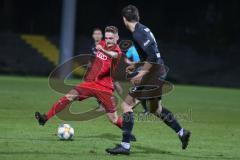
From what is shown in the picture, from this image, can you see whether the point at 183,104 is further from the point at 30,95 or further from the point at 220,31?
the point at 220,31

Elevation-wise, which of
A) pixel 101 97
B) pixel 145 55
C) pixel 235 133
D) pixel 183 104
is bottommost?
pixel 183 104

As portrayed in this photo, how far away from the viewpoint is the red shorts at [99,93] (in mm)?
10938

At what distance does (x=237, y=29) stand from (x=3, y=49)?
1414 cm

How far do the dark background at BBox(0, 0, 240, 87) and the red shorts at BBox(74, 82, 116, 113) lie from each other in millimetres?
27155

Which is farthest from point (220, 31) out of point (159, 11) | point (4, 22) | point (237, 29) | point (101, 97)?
point (101, 97)

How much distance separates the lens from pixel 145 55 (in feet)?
32.4

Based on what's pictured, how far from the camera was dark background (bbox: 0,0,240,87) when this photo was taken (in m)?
38.6

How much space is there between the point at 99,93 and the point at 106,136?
1.18 meters

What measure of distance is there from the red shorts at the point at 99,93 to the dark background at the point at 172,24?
2715 centimetres

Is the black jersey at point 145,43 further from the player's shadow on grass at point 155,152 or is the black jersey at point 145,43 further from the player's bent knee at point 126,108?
the player's shadow on grass at point 155,152

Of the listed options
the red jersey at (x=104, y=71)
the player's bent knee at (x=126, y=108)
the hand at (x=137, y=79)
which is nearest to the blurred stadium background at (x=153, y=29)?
the red jersey at (x=104, y=71)

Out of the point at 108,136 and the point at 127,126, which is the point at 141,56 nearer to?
the point at 127,126

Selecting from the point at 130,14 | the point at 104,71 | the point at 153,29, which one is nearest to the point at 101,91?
the point at 104,71

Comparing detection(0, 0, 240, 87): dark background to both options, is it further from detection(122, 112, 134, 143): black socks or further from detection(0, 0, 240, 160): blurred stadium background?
detection(122, 112, 134, 143): black socks
